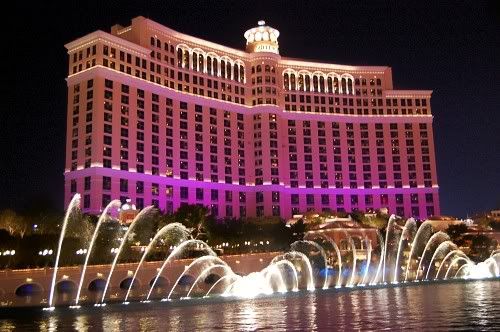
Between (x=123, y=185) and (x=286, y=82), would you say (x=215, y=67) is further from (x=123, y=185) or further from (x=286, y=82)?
(x=123, y=185)

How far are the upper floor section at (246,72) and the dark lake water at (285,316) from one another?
92.2 meters

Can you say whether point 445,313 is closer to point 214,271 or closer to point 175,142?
point 214,271

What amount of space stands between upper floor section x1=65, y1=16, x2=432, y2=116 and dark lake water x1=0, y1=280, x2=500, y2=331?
303 ft

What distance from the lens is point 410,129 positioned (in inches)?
6432

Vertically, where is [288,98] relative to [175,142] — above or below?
above

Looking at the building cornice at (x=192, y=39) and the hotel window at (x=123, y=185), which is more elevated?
the building cornice at (x=192, y=39)

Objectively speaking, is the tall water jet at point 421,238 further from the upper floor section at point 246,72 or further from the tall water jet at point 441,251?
the upper floor section at point 246,72

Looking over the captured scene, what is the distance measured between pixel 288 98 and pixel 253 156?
68.5 ft

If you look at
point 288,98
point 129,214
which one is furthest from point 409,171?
point 129,214

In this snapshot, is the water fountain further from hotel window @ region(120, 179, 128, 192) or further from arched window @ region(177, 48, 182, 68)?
arched window @ region(177, 48, 182, 68)

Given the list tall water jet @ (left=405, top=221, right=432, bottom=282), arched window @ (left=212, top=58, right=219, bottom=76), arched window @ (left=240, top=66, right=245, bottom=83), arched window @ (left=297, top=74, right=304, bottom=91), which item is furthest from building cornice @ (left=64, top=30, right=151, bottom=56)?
tall water jet @ (left=405, top=221, right=432, bottom=282)

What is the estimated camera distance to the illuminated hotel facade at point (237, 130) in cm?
12094

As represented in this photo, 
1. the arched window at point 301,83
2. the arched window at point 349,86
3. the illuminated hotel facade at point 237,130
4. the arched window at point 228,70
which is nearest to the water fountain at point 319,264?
the illuminated hotel facade at point 237,130

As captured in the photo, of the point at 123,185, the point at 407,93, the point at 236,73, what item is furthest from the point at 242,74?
the point at 407,93
